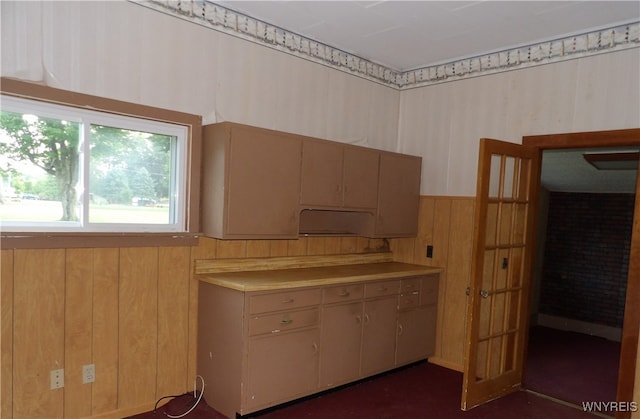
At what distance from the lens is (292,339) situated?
2895 millimetres

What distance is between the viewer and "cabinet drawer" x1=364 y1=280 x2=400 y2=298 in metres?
3.35

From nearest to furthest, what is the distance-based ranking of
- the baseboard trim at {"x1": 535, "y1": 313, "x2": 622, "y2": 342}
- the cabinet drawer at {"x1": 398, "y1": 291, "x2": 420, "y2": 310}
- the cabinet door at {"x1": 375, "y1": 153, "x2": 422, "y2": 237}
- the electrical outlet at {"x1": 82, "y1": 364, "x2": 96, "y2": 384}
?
the electrical outlet at {"x1": 82, "y1": 364, "x2": 96, "y2": 384}, the cabinet drawer at {"x1": 398, "y1": 291, "x2": 420, "y2": 310}, the cabinet door at {"x1": 375, "y1": 153, "x2": 422, "y2": 237}, the baseboard trim at {"x1": 535, "y1": 313, "x2": 622, "y2": 342}

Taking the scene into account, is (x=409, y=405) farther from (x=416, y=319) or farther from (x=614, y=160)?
(x=614, y=160)

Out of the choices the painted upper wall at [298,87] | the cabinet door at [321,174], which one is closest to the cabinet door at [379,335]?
the cabinet door at [321,174]

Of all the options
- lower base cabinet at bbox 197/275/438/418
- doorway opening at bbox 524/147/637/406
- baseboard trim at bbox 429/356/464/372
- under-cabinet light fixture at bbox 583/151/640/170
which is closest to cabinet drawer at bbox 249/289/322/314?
lower base cabinet at bbox 197/275/438/418

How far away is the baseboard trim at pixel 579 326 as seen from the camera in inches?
195

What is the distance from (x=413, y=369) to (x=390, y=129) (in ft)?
7.68

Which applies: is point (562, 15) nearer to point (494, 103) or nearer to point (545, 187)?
point (494, 103)

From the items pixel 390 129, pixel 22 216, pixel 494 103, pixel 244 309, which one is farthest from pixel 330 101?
pixel 22 216

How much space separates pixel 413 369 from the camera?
3.85 m

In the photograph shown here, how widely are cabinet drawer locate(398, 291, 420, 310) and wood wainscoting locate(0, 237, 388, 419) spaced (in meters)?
1.46

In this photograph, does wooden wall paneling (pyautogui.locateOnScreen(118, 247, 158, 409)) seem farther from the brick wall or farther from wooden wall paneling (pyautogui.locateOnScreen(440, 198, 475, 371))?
the brick wall

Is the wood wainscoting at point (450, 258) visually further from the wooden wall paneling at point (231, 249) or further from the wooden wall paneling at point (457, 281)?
the wooden wall paneling at point (231, 249)

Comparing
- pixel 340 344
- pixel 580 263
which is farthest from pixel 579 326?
pixel 340 344
